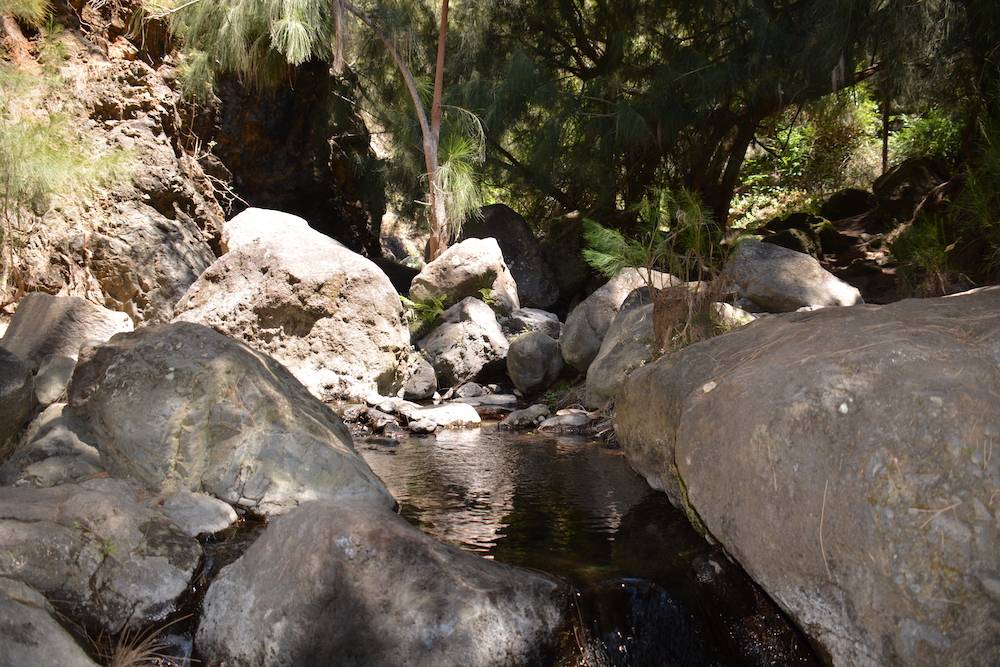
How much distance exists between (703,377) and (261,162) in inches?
366

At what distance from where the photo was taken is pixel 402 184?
12.5m

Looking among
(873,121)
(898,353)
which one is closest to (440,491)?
(898,353)

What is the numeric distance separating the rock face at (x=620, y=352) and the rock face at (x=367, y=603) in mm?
3700

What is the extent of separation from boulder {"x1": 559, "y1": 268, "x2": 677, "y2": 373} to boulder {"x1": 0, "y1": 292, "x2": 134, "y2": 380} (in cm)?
415

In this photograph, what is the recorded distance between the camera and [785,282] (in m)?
7.43

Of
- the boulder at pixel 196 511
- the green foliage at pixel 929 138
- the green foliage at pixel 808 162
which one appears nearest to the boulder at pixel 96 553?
the boulder at pixel 196 511

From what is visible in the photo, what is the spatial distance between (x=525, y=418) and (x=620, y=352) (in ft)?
3.52

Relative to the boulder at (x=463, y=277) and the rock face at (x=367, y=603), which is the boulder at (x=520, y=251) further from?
the rock face at (x=367, y=603)

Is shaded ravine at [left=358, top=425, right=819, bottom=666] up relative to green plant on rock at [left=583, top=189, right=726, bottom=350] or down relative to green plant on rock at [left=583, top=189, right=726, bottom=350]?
down

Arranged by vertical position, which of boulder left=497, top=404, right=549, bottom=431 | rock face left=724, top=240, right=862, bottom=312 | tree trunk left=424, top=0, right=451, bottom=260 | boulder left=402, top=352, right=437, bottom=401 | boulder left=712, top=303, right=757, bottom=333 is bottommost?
boulder left=497, top=404, right=549, bottom=431

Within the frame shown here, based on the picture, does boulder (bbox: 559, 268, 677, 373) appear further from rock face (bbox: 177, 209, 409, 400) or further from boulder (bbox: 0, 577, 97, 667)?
boulder (bbox: 0, 577, 97, 667)

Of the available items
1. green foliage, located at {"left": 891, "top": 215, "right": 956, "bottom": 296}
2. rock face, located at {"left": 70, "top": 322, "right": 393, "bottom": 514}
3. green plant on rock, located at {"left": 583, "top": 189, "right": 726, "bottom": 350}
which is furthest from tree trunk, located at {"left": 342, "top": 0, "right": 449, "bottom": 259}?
rock face, located at {"left": 70, "top": 322, "right": 393, "bottom": 514}

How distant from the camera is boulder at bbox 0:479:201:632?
3020 millimetres

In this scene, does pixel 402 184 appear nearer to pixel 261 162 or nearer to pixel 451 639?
pixel 261 162
